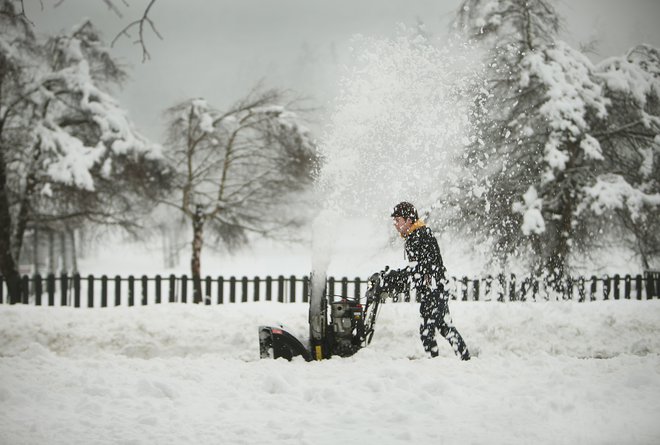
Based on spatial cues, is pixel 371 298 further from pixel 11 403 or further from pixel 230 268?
pixel 230 268

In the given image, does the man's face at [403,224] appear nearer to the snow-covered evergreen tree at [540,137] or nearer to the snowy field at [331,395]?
the snowy field at [331,395]

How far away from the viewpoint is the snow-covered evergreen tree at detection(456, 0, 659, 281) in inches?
405

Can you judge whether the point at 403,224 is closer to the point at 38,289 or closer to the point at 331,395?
the point at 331,395

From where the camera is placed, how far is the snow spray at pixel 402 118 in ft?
36.6

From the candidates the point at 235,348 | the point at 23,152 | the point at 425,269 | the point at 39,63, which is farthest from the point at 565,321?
the point at 39,63

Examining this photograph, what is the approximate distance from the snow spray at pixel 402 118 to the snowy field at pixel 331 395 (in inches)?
207

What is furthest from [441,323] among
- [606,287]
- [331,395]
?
[606,287]

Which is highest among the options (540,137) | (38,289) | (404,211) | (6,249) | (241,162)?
(540,137)

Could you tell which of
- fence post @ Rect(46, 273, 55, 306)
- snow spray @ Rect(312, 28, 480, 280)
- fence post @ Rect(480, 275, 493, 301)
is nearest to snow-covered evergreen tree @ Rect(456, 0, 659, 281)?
snow spray @ Rect(312, 28, 480, 280)

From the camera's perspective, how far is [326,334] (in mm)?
5625

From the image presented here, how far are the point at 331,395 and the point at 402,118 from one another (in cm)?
854

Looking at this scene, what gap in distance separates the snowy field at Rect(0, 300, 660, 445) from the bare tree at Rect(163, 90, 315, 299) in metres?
8.19

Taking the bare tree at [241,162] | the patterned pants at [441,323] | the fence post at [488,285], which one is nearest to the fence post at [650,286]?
the fence post at [488,285]

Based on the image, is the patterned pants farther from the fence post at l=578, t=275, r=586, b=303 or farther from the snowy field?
the fence post at l=578, t=275, r=586, b=303
